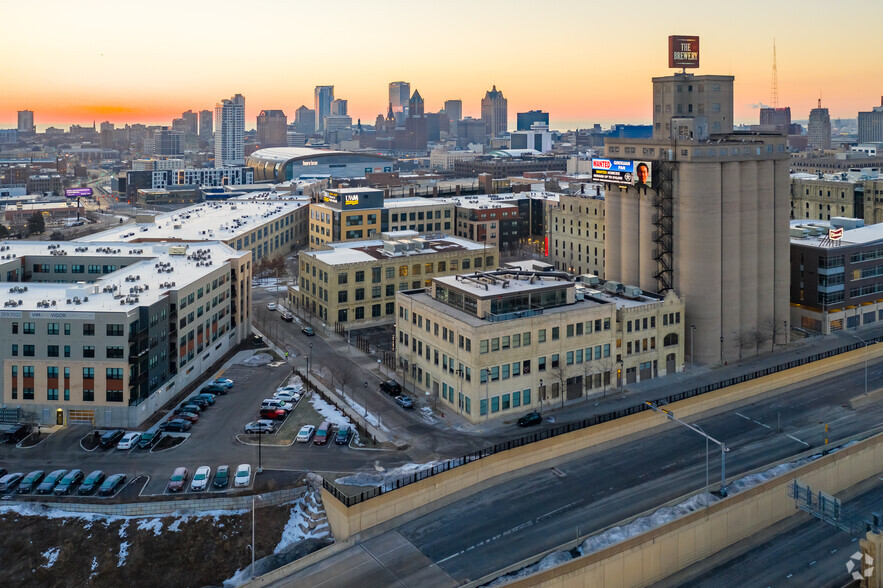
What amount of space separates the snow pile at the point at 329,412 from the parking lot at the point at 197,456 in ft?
4.72

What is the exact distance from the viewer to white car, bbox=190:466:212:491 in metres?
66.2

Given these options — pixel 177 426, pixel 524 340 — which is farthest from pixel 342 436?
pixel 524 340

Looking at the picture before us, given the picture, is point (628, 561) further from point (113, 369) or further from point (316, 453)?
point (113, 369)

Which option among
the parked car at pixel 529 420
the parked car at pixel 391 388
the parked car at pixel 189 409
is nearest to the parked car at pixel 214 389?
the parked car at pixel 189 409

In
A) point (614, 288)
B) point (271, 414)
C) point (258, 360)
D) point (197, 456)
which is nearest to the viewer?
point (197, 456)

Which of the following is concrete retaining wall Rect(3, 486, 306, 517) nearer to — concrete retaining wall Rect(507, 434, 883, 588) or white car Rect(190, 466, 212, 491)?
white car Rect(190, 466, 212, 491)

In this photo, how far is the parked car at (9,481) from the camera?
2635 inches

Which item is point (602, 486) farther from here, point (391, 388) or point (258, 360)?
point (258, 360)

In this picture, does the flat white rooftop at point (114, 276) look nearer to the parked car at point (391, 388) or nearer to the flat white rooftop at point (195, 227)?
the flat white rooftop at point (195, 227)

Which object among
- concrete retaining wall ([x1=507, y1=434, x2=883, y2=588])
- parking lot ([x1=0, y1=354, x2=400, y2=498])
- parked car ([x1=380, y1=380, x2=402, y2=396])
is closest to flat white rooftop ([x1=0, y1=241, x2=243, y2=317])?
parking lot ([x1=0, y1=354, x2=400, y2=498])

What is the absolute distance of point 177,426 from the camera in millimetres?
78438

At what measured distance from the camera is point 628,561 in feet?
182

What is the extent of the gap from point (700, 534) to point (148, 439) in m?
49.6

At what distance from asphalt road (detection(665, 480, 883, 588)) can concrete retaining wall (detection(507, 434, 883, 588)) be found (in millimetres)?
1288
